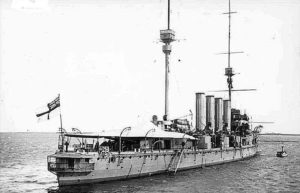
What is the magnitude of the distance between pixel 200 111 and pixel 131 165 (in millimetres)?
21402

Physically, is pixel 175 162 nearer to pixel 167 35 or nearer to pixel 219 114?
pixel 167 35

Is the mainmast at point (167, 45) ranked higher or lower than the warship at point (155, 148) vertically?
higher

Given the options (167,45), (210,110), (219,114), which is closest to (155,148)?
(167,45)

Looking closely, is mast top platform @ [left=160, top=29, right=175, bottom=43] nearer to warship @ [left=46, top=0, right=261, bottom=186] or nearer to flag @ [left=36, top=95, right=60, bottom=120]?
warship @ [left=46, top=0, right=261, bottom=186]

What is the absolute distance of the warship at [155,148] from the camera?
31625 mm

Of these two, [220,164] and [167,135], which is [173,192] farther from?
[220,164]

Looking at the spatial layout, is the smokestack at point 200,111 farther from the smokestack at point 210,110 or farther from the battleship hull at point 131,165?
the battleship hull at point 131,165

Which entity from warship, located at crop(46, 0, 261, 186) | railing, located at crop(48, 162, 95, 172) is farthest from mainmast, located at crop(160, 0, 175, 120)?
railing, located at crop(48, 162, 95, 172)

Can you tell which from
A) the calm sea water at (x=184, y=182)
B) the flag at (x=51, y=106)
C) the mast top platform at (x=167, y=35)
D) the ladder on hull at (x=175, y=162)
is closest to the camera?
the flag at (x=51, y=106)

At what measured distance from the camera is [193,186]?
34.7 meters

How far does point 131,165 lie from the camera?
1398 inches

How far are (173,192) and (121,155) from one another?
18.9 ft

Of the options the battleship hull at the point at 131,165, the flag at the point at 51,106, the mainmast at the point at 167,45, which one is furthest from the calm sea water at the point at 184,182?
the mainmast at the point at 167,45

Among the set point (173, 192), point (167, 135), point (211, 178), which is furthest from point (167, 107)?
point (173, 192)
